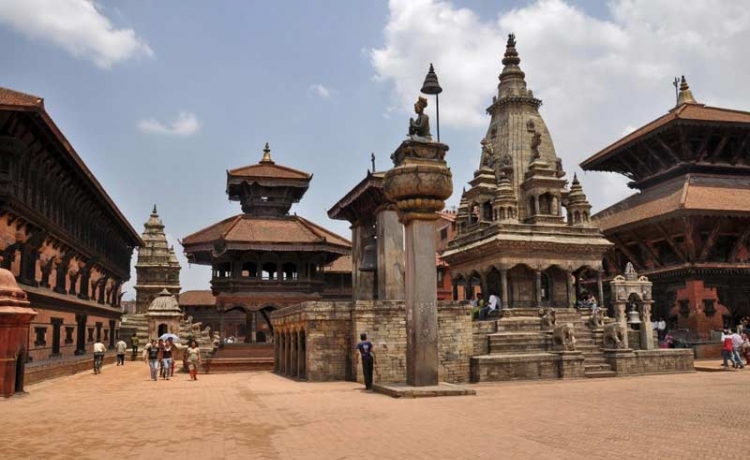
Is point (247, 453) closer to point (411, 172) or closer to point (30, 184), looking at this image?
point (411, 172)

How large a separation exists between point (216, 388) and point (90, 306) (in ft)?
62.4

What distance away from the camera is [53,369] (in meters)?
22.2

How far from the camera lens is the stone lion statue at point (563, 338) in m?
21.3

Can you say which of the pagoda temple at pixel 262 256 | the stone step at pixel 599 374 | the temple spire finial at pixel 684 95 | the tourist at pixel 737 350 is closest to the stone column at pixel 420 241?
the stone step at pixel 599 374

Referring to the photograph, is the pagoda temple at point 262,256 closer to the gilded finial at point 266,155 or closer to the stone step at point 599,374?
the gilded finial at point 266,155

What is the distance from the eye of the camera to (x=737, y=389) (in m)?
15.5

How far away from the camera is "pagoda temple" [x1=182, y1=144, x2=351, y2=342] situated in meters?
33.6

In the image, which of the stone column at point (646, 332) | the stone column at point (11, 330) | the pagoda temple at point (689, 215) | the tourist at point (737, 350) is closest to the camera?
Answer: the stone column at point (11, 330)

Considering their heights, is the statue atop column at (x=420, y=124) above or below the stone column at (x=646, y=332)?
above

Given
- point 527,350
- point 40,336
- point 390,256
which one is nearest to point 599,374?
point 527,350

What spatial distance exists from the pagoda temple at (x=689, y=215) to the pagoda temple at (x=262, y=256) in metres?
15.8

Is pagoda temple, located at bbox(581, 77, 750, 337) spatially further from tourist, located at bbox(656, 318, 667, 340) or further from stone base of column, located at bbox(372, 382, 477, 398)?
stone base of column, located at bbox(372, 382, 477, 398)

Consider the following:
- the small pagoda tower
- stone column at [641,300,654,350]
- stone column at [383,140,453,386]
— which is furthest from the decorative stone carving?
the small pagoda tower

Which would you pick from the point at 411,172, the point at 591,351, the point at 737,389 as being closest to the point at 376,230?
the point at 591,351
